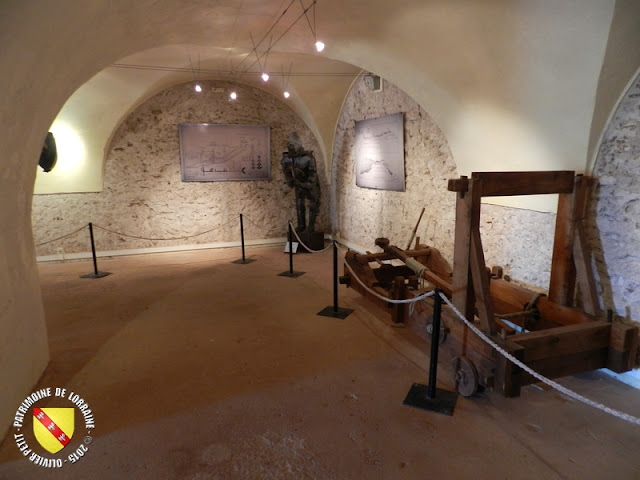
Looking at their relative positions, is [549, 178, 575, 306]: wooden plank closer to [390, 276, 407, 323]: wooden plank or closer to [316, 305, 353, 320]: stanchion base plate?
[390, 276, 407, 323]: wooden plank

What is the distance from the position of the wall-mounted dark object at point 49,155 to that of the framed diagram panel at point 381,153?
17.9ft

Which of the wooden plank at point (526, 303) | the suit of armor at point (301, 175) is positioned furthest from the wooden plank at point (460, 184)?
the suit of armor at point (301, 175)

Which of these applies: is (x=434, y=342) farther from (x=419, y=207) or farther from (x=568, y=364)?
(x=419, y=207)

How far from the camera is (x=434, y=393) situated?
117 inches

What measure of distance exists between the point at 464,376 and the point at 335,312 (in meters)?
1.97

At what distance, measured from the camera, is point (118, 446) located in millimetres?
2518

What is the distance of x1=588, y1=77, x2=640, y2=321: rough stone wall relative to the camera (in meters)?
3.04

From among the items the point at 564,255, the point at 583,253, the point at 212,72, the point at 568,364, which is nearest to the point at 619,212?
the point at 583,253

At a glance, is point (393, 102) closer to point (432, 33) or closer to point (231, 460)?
point (432, 33)

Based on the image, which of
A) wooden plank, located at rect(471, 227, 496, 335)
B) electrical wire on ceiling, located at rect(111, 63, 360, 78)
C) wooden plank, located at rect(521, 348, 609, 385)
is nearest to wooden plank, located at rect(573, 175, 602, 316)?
wooden plank, located at rect(521, 348, 609, 385)

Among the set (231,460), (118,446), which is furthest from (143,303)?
(231,460)

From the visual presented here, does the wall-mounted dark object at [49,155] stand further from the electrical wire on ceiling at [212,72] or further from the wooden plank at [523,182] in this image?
the wooden plank at [523,182]

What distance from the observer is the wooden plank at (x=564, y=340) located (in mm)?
2801
